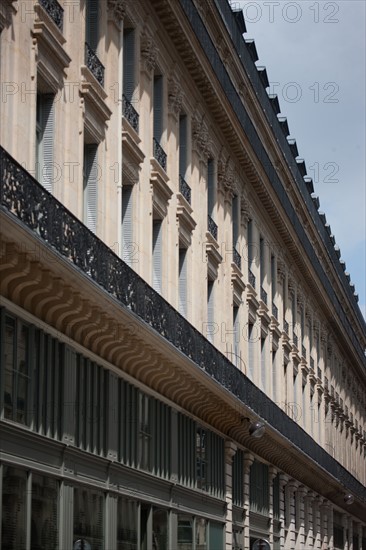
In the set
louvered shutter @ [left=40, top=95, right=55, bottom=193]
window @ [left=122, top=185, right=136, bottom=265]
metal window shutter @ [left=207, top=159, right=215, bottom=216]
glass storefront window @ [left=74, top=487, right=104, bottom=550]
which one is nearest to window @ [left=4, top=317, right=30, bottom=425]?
glass storefront window @ [left=74, top=487, right=104, bottom=550]

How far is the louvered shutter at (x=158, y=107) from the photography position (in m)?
28.6

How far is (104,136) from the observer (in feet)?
79.6

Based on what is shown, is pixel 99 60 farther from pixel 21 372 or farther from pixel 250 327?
pixel 250 327

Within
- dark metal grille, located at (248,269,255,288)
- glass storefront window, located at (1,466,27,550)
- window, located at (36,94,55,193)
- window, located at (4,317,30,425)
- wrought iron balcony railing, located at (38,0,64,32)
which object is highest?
dark metal grille, located at (248,269,255,288)

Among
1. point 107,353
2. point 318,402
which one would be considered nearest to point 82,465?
point 107,353

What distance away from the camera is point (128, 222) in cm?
2620

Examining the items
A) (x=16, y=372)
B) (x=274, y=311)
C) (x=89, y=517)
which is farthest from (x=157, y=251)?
(x=274, y=311)

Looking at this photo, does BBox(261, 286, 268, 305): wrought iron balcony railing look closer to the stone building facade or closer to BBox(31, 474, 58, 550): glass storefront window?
the stone building facade

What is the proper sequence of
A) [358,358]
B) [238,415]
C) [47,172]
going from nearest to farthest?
[47,172], [238,415], [358,358]

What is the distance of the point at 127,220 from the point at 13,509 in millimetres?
8918

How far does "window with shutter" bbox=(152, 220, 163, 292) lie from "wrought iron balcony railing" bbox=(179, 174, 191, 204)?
172 centimetres

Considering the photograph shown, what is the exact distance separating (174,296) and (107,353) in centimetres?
573

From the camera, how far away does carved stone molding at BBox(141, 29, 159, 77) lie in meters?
27.5

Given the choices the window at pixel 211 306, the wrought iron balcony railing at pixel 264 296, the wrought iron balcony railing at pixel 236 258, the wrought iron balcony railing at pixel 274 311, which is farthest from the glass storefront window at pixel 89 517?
the wrought iron balcony railing at pixel 274 311
